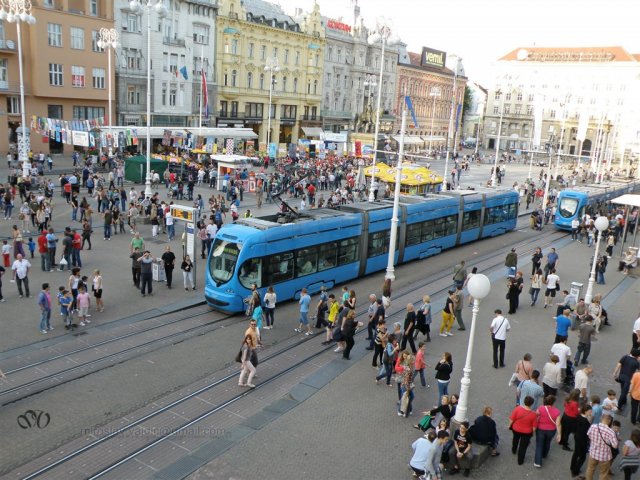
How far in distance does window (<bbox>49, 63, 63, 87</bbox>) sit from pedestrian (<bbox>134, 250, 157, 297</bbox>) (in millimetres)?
36401

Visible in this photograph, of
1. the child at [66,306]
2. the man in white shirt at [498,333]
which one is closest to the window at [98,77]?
the child at [66,306]

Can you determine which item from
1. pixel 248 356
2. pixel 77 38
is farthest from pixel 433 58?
pixel 248 356

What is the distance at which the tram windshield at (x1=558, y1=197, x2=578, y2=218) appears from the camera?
36500 millimetres

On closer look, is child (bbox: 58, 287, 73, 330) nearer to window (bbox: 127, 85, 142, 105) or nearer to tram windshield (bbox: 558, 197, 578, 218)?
tram windshield (bbox: 558, 197, 578, 218)

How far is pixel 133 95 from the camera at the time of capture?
5600 cm

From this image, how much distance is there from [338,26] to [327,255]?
222 ft

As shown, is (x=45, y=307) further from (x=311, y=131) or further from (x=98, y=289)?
(x=311, y=131)

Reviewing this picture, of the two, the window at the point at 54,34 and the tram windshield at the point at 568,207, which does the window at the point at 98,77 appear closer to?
the window at the point at 54,34

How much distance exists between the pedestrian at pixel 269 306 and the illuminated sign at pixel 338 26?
228ft

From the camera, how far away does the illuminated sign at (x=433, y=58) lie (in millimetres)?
102750

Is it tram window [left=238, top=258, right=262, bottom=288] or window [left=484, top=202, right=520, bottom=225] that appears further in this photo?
window [left=484, top=202, right=520, bottom=225]

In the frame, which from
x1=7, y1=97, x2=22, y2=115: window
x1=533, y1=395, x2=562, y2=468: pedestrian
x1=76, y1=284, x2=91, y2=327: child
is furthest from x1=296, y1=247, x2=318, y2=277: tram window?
x1=7, y1=97, x2=22, y2=115: window

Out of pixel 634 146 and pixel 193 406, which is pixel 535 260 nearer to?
pixel 193 406

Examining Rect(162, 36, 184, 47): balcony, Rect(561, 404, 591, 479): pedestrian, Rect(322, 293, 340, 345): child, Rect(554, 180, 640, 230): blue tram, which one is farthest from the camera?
Rect(162, 36, 184, 47): balcony
